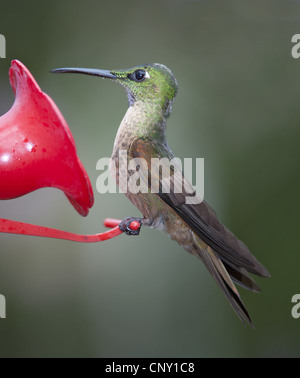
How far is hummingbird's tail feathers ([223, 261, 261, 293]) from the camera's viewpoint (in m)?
1.86

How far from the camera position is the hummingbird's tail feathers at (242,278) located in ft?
6.10

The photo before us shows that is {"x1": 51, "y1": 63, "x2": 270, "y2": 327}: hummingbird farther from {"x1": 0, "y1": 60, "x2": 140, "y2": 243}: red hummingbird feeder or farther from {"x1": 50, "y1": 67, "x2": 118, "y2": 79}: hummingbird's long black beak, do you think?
{"x1": 0, "y1": 60, "x2": 140, "y2": 243}: red hummingbird feeder

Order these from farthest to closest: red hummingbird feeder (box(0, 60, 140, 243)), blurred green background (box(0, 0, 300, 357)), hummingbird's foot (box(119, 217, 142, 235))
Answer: blurred green background (box(0, 0, 300, 357)) < hummingbird's foot (box(119, 217, 142, 235)) < red hummingbird feeder (box(0, 60, 140, 243))

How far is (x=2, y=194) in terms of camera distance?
1.50m

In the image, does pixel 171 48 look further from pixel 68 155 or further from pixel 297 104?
pixel 68 155

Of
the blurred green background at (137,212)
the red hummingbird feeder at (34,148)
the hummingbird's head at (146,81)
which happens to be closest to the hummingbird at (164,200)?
the hummingbird's head at (146,81)

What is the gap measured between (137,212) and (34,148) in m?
2.46

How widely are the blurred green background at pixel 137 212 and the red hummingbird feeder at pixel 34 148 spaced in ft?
7.45

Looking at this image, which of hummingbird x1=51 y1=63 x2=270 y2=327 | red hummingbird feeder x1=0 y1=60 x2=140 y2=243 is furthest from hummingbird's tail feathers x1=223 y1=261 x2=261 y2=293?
red hummingbird feeder x1=0 y1=60 x2=140 y2=243

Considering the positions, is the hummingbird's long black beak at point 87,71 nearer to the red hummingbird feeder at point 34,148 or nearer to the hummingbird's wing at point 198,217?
the red hummingbird feeder at point 34,148

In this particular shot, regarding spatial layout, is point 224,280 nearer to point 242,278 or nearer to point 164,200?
point 242,278

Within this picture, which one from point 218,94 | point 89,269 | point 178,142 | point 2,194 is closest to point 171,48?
point 218,94

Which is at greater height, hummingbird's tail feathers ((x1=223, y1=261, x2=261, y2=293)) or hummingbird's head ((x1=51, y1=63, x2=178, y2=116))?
hummingbird's head ((x1=51, y1=63, x2=178, y2=116))

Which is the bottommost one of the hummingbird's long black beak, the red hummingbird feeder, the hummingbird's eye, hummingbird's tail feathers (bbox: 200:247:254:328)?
hummingbird's tail feathers (bbox: 200:247:254:328)
